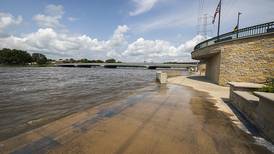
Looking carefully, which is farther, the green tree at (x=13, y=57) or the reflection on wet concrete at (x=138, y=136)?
the green tree at (x=13, y=57)

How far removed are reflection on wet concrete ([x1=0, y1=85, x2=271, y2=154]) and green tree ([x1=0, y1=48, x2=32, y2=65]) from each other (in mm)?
109248

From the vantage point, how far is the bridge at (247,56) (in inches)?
453

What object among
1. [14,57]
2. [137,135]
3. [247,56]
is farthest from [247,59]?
[14,57]

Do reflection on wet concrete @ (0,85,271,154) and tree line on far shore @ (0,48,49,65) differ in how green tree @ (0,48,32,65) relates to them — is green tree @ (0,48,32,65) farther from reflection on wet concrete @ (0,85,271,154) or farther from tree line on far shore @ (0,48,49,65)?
reflection on wet concrete @ (0,85,271,154)

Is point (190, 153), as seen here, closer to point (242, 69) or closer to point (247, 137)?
point (247, 137)

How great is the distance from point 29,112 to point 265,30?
15.6 m

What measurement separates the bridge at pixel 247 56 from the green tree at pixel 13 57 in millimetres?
108820

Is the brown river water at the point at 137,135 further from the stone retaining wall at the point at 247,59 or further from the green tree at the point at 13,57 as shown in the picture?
the green tree at the point at 13,57

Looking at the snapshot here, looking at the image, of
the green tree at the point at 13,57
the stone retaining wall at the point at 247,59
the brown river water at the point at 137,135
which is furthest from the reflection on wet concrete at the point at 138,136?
the green tree at the point at 13,57

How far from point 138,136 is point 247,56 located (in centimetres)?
1252

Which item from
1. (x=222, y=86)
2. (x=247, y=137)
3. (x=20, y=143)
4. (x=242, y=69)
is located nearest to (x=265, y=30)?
(x=242, y=69)

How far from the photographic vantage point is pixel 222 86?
1449 centimetres

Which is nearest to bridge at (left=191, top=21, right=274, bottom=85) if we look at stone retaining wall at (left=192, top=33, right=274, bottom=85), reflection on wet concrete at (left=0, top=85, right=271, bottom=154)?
stone retaining wall at (left=192, top=33, right=274, bottom=85)

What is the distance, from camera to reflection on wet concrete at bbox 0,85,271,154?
3.66 m
